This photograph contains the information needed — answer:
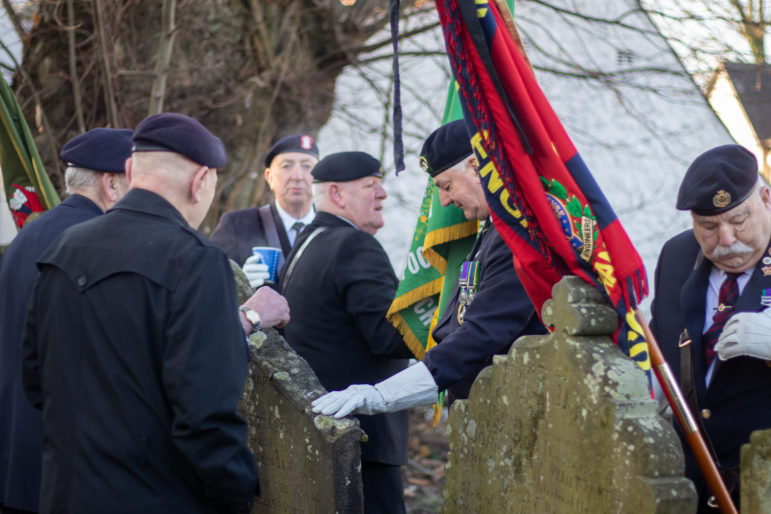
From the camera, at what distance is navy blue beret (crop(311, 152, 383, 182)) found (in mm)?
4359

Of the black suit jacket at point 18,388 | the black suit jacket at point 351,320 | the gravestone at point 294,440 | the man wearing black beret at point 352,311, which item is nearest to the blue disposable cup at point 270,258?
the man wearing black beret at point 352,311

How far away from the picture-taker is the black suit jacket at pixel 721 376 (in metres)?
2.95

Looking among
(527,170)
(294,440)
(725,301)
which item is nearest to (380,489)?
(294,440)

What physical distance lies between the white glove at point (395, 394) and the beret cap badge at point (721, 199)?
1214mm

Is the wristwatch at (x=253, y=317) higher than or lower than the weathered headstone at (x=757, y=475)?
higher

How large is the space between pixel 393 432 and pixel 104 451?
187cm

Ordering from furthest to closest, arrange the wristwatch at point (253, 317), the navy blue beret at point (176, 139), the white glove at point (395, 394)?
the wristwatch at point (253, 317) → the white glove at point (395, 394) → the navy blue beret at point (176, 139)

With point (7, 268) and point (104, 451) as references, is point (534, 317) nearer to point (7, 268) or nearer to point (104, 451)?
point (104, 451)

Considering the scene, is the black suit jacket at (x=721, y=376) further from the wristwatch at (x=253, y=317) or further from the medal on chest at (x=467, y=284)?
the wristwatch at (x=253, y=317)

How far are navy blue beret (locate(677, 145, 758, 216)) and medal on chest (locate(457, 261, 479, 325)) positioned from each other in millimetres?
831

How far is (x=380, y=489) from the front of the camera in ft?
→ 13.3

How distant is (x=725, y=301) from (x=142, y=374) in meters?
2.07

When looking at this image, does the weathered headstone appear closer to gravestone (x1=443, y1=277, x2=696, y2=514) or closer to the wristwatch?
gravestone (x1=443, y1=277, x2=696, y2=514)

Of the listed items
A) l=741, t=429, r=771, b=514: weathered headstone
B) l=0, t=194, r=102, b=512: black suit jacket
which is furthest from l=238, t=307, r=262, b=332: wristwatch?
l=741, t=429, r=771, b=514: weathered headstone
